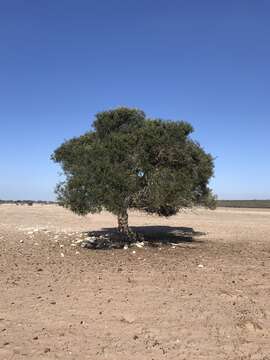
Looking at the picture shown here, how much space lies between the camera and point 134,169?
18203 mm

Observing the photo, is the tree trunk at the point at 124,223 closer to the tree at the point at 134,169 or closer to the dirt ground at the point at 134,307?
the tree at the point at 134,169

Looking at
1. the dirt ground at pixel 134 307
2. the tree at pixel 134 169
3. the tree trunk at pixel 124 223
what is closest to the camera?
the dirt ground at pixel 134 307

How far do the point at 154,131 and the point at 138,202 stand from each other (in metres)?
2.82

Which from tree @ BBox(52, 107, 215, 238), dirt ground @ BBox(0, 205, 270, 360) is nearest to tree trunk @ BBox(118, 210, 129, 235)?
tree @ BBox(52, 107, 215, 238)

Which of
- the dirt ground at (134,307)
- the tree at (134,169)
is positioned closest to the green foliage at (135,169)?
the tree at (134,169)

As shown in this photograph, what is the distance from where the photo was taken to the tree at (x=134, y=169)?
17641 millimetres

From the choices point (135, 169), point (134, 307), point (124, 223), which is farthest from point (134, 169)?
point (134, 307)

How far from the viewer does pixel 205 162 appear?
67.3ft

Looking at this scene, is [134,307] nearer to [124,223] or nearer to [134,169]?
[134,169]

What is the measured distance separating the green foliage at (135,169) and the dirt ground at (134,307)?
2766mm

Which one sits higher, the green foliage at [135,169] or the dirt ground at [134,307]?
the green foliage at [135,169]

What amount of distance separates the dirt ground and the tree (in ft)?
9.19

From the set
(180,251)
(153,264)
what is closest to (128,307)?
(153,264)

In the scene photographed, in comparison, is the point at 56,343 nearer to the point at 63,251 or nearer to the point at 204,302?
the point at 204,302
